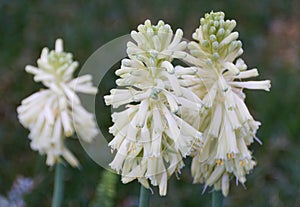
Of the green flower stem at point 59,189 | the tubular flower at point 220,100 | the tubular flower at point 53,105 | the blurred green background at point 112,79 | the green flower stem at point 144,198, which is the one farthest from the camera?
the blurred green background at point 112,79

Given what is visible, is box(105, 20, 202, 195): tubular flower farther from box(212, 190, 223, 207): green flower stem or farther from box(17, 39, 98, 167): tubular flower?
box(17, 39, 98, 167): tubular flower

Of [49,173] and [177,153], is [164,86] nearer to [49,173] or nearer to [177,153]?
[177,153]

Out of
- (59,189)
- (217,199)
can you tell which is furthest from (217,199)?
(59,189)

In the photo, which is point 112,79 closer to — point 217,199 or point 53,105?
point 53,105

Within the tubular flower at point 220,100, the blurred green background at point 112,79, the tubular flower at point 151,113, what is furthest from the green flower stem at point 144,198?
the blurred green background at point 112,79

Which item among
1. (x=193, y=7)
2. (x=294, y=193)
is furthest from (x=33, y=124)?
(x=193, y=7)

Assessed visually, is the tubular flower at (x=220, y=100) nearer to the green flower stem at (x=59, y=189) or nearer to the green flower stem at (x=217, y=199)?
the green flower stem at (x=217, y=199)
